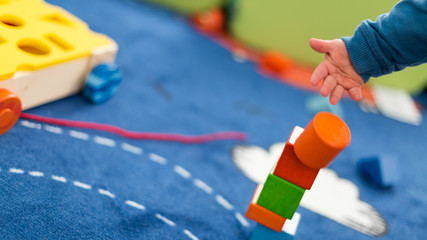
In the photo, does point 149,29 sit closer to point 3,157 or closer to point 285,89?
point 285,89

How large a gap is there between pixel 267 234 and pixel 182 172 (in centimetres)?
23

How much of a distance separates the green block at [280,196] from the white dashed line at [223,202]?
5.5 inches

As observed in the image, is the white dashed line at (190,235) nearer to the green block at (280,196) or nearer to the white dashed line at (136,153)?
the white dashed line at (136,153)

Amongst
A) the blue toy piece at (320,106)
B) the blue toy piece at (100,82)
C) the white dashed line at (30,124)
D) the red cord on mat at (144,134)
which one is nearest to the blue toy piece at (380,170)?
the blue toy piece at (320,106)

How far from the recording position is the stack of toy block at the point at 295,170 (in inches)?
20.3

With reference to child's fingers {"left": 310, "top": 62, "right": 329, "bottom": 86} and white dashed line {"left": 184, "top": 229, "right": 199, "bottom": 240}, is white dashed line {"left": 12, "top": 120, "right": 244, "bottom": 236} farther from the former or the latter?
child's fingers {"left": 310, "top": 62, "right": 329, "bottom": 86}

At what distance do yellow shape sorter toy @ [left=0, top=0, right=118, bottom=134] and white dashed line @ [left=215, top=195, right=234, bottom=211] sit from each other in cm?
40

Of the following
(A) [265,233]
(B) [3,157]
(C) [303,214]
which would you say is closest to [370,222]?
(C) [303,214]

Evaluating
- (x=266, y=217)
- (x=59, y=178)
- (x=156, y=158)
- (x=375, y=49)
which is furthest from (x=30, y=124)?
(x=375, y=49)

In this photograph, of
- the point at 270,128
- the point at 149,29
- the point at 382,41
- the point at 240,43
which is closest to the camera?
the point at 382,41

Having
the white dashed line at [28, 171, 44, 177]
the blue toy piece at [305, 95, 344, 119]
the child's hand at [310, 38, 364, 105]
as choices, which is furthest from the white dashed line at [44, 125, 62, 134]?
the blue toy piece at [305, 95, 344, 119]

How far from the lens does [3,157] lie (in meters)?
0.67

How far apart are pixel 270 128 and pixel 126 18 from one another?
1.94 ft

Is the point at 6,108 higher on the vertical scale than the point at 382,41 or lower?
lower
